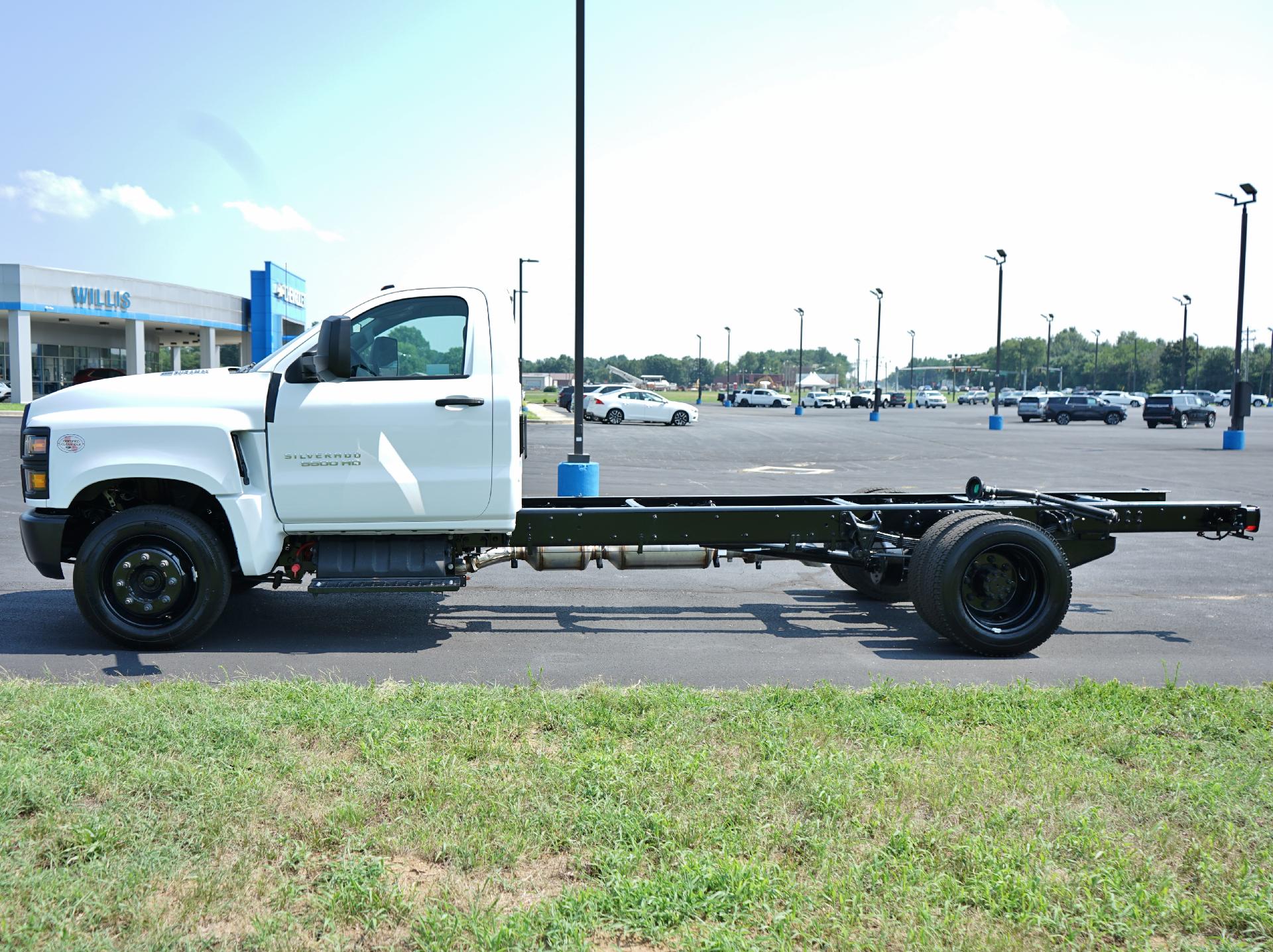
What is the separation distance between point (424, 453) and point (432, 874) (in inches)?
142

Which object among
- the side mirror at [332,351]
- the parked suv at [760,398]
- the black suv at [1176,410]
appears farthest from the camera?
the parked suv at [760,398]

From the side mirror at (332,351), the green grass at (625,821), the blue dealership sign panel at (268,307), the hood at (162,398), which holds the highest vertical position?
the blue dealership sign panel at (268,307)

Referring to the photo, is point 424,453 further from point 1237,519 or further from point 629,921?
point 1237,519

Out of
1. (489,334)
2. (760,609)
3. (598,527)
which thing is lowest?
(760,609)

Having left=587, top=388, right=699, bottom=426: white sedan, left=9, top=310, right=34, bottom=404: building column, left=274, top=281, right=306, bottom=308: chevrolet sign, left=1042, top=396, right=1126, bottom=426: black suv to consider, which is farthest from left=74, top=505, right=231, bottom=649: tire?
left=274, top=281, right=306, bottom=308: chevrolet sign

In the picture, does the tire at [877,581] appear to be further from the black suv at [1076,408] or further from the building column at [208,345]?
the building column at [208,345]

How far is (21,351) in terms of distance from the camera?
1984 inches

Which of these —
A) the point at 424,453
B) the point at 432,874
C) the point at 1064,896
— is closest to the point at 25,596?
the point at 424,453

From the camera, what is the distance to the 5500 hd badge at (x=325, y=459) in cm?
666

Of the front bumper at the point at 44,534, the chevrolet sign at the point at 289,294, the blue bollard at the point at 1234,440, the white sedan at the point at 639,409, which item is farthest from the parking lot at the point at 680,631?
the chevrolet sign at the point at 289,294

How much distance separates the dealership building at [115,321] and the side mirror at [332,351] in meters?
47.2

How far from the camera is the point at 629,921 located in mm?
3182

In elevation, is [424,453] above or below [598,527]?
above

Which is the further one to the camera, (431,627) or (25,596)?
(25,596)
